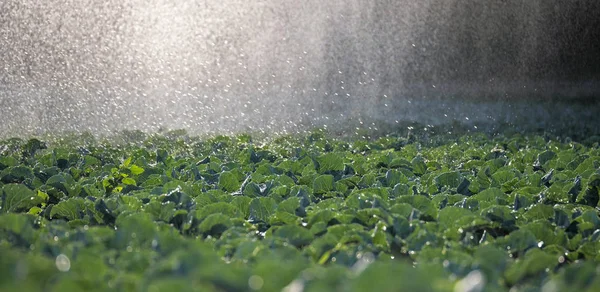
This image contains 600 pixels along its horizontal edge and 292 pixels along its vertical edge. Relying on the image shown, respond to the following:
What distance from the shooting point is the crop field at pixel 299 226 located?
147 centimetres

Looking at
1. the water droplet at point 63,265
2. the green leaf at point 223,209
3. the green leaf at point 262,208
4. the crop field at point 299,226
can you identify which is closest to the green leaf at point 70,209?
the crop field at point 299,226

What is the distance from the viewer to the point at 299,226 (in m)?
2.50

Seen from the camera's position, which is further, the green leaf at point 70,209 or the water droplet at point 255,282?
the green leaf at point 70,209

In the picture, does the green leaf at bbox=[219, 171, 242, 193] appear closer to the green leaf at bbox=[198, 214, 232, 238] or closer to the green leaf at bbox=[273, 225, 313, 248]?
the green leaf at bbox=[198, 214, 232, 238]

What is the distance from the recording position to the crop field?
1.47m

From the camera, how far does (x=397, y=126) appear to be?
29.6ft

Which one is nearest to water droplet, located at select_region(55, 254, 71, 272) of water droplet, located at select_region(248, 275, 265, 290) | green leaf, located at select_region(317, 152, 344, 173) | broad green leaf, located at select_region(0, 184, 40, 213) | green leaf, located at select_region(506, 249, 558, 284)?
water droplet, located at select_region(248, 275, 265, 290)

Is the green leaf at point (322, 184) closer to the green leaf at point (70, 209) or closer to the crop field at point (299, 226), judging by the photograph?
the crop field at point (299, 226)

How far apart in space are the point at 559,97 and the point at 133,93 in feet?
32.0

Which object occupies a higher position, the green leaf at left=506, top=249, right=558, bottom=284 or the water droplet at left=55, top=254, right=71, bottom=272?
the water droplet at left=55, top=254, right=71, bottom=272

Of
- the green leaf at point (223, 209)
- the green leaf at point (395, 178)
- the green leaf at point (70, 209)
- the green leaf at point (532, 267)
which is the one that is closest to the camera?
the green leaf at point (532, 267)

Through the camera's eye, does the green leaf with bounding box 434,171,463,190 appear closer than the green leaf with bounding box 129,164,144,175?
Yes

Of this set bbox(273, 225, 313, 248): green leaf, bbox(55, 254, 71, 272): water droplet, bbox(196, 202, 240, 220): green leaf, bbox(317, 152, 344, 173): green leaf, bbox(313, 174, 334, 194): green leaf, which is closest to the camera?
bbox(55, 254, 71, 272): water droplet

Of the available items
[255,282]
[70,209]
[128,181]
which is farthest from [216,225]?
[128,181]
